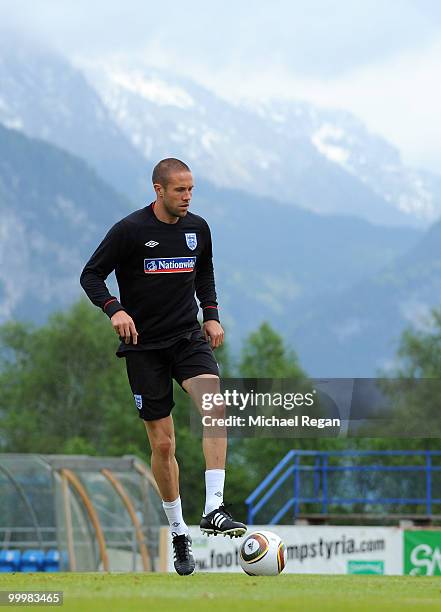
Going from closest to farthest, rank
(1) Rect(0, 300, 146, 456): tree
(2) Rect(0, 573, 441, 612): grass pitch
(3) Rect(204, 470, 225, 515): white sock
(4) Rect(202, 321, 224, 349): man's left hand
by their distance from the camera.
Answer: (2) Rect(0, 573, 441, 612): grass pitch < (3) Rect(204, 470, 225, 515): white sock < (4) Rect(202, 321, 224, 349): man's left hand < (1) Rect(0, 300, 146, 456): tree

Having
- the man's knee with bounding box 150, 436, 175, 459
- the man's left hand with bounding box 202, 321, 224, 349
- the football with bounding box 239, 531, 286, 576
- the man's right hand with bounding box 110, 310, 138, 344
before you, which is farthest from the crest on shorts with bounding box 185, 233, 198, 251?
the football with bounding box 239, 531, 286, 576

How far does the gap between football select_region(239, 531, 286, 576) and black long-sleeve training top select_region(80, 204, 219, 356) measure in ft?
4.47

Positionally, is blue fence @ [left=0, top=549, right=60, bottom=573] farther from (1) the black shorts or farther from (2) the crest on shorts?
(2) the crest on shorts

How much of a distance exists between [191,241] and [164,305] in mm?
447

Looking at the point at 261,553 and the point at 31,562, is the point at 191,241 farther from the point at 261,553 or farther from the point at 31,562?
the point at 31,562

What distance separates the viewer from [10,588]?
7.69 meters

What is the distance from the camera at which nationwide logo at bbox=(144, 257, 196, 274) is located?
8680 mm

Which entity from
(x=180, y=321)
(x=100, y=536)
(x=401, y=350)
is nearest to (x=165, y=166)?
(x=180, y=321)

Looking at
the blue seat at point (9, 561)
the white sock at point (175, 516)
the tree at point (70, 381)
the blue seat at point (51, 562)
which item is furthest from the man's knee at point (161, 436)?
the tree at point (70, 381)

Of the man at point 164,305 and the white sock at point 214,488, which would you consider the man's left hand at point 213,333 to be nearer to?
the man at point 164,305

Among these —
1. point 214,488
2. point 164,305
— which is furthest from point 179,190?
point 214,488

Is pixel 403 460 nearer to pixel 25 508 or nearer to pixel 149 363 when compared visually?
pixel 25 508

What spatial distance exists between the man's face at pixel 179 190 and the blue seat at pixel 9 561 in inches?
997

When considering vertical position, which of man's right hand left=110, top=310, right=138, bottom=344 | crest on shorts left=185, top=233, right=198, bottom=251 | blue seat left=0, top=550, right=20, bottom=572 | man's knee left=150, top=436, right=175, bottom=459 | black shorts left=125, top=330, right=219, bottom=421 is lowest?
man's knee left=150, top=436, right=175, bottom=459
